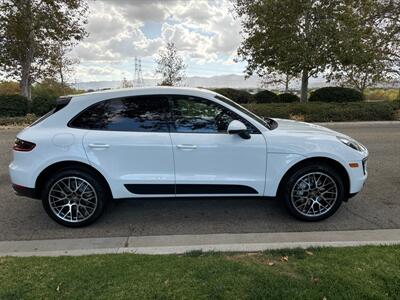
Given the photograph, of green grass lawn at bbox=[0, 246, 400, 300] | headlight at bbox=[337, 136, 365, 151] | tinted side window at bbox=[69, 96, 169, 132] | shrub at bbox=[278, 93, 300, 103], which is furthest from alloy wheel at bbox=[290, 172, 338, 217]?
shrub at bbox=[278, 93, 300, 103]

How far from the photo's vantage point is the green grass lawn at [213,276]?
2824 mm

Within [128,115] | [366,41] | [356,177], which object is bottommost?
[356,177]

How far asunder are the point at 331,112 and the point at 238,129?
1292cm

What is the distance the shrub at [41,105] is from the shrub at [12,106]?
35 cm

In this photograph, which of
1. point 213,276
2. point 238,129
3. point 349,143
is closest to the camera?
point 213,276

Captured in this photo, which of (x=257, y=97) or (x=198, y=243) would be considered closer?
(x=198, y=243)

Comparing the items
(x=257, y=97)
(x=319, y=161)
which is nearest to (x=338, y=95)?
(x=257, y=97)

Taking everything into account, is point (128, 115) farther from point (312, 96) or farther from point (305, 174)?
point (312, 96)

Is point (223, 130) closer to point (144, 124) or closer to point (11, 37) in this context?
point (144, 124)

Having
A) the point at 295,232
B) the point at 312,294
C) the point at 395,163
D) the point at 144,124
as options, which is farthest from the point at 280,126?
the point at 395,163

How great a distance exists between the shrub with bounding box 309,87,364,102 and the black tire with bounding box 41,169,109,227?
53.3ft

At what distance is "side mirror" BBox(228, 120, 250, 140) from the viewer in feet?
13.9

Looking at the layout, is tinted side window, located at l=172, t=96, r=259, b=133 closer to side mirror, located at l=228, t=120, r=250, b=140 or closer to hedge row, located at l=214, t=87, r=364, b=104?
side mirror, located at l=228, t=120, r=250, b=140

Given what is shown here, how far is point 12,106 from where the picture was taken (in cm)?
1638
